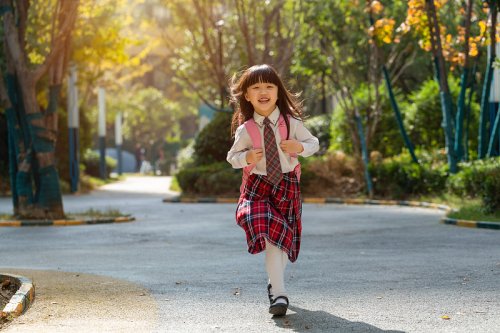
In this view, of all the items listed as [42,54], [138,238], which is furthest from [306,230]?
[42,54]

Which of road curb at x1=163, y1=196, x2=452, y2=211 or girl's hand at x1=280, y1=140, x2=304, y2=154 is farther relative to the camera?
road curb at x1=163, y1=196, x2=452, y2=211

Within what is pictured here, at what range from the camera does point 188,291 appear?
348 inches

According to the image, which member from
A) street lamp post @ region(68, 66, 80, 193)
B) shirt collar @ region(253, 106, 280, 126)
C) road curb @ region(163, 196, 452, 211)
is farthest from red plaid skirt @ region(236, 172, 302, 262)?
street lamp post @ region(68, 66, 80, 193)

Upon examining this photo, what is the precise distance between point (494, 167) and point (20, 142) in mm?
8364

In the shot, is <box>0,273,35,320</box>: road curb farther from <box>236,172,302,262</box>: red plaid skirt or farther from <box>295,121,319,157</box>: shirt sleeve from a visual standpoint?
<box>295,121,319,157</box>: shirt sleeve

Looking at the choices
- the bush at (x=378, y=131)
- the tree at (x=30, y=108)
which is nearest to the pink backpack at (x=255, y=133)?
the tree at (x=30, y=108)

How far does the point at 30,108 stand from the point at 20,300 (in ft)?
39.4

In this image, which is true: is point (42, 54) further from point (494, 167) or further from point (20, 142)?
point (494, 167)

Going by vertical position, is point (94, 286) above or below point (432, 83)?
below

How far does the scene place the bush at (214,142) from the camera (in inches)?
1248

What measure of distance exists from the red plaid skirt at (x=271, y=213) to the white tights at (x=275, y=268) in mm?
48

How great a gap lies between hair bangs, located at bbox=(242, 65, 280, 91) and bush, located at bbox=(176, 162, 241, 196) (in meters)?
19.9

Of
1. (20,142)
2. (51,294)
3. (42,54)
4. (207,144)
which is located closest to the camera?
(51,294)

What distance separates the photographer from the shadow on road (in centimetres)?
679
